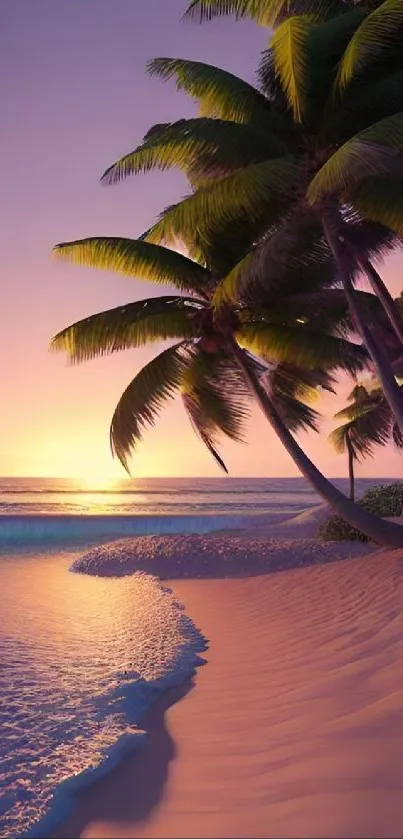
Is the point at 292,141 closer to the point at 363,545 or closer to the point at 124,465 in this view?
the point at 124,465

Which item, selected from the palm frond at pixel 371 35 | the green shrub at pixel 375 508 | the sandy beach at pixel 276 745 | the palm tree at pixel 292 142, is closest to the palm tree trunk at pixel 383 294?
the palm tree at pixel 292 142

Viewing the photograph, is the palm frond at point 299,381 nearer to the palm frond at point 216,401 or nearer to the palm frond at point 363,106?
the palm frond at point 216,401

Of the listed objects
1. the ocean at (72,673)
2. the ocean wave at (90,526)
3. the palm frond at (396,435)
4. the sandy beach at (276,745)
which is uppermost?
the palm frond at (396,435)

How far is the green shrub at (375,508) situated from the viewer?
17609 millimetres

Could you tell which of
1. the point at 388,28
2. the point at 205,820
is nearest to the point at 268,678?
the point at 205,820

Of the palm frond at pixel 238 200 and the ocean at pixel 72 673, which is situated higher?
the palm frond at pixel 238 200

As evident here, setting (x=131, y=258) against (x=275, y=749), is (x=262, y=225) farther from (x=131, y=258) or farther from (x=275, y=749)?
(x=275, y=749)

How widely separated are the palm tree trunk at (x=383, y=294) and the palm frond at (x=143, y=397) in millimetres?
4244

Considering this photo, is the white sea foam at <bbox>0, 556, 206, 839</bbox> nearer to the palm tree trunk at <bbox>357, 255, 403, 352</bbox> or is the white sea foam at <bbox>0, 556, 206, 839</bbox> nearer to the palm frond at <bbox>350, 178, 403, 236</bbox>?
the palm tree trunk at <bbox>357, 255, 403, 352</bbox>

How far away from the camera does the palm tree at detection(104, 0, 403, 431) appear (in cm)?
998

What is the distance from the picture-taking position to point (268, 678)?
5590mm

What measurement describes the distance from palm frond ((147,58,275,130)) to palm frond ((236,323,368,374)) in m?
3.90

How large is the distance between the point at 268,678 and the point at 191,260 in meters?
9.84

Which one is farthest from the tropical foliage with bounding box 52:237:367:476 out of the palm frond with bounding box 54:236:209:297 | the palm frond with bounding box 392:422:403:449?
the palm frond with bounding box 392:422:403:449
